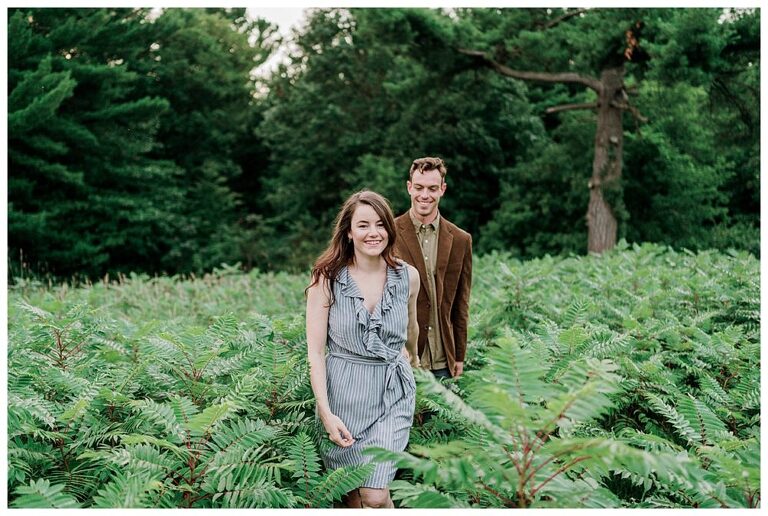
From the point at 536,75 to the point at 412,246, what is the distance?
16.1 metres

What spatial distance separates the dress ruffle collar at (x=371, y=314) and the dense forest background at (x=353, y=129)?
13.0 metres

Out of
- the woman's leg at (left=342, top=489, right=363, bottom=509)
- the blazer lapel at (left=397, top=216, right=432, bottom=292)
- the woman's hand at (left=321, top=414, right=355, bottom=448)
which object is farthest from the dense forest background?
the woman's leg at (left=342, top=489, right=363, bottom=509)

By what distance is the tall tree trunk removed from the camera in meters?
19.2

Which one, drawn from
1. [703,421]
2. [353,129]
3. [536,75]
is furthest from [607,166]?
[703,421]

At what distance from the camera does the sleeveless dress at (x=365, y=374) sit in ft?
11.6

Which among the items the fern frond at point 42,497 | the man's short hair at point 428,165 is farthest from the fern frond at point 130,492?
the man's short hair at point 428,165

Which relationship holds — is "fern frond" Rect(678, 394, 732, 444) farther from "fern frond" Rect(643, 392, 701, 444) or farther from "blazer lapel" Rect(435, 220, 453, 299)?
"blazer lapel" Rect(435, 220, 453, 299)

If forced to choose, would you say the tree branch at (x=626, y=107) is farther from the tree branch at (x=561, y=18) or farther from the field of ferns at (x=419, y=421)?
the field of ferns at (x=419, y=421)

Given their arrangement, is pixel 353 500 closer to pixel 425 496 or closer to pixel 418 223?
pixel 425 496

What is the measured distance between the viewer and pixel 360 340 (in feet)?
11.8

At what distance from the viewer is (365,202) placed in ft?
11.9

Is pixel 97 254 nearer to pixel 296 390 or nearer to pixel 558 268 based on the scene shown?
pixel 558 268

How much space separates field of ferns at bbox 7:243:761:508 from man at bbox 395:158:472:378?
23 centimetres

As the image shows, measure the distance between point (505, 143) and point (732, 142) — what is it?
327 inches
